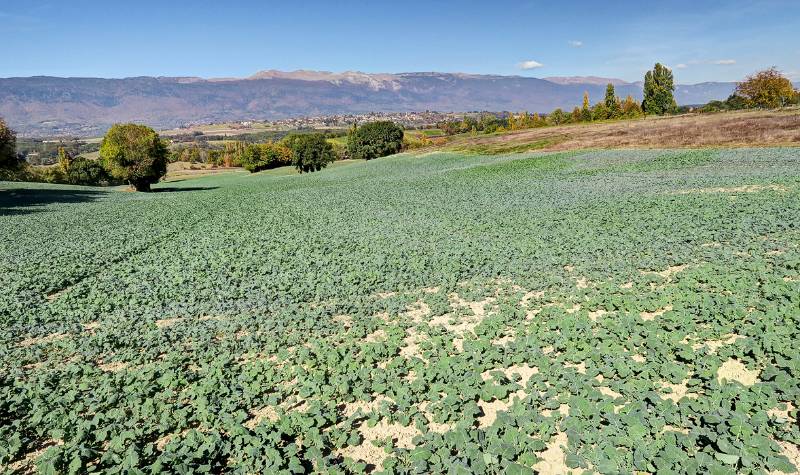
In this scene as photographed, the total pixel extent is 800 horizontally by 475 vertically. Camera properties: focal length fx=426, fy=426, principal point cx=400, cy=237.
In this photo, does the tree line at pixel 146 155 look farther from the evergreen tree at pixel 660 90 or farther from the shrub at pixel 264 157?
the evergreen tree at pixel 660 90

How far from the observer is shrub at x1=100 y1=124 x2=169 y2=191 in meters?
64.2

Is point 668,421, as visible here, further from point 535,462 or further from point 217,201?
point 217,201

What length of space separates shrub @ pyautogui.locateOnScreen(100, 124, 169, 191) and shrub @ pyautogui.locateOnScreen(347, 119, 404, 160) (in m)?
68.0

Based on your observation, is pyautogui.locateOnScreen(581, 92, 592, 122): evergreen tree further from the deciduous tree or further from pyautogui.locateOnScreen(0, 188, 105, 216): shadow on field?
the deciduous tree

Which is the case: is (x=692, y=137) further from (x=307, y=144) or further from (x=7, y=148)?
(x=7, y=148)

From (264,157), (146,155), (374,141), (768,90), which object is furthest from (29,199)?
(768,90)

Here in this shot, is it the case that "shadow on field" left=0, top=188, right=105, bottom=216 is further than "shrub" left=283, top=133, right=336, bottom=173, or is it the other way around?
"shrub" left=283, top=133, right=336, bottom=173

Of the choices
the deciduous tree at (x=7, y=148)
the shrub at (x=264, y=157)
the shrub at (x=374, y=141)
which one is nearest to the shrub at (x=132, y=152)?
the deciduous tree at (x=7, y=148)

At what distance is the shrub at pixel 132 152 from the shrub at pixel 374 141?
223 feet

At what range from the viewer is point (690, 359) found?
9.65 meters

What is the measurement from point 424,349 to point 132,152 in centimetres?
6988

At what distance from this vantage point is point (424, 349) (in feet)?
38.2

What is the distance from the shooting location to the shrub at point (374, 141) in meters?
130

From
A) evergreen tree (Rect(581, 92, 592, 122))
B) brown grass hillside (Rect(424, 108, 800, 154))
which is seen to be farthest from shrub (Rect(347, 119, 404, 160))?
evergreen tree (Rect(581, 92, 592, 122))
